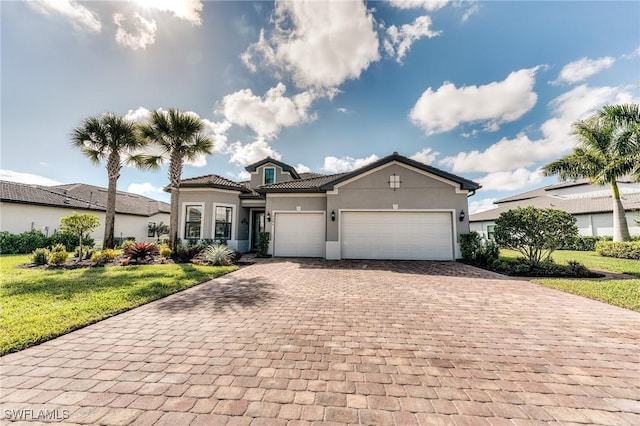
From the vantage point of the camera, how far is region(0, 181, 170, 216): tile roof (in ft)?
50.9

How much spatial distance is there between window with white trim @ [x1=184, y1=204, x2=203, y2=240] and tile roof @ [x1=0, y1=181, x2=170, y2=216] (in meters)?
10.9

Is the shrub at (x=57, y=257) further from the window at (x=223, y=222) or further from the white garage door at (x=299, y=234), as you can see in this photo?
the white garage door at (x=299, y=234)

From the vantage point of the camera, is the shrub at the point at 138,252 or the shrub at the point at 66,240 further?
the shrub at the point at 66,240

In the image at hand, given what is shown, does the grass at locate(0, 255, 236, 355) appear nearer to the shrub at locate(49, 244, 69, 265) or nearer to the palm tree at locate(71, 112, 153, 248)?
the shrub at locate(49, 244, 69, 265)

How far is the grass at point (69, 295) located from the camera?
143 inches

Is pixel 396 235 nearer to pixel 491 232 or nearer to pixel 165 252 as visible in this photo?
pixel 491 232

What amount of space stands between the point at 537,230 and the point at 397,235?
17.1ft

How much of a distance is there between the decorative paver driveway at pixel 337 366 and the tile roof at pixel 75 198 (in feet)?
64.3

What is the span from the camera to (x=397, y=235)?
11773 mm

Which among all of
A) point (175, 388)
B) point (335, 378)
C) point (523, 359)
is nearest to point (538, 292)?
point (523, 359)

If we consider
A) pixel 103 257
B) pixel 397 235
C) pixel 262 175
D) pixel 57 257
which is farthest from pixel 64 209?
pixel 397 235

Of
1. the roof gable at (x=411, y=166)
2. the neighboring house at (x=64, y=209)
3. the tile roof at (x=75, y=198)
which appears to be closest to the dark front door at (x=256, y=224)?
the roof gable at (x=411, y=166)

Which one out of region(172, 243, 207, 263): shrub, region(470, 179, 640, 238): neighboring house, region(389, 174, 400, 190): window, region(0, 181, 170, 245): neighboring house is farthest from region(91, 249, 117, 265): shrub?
region(470, 179, 640, 238): neighboring house

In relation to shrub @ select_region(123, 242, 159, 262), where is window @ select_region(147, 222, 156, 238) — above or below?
above
